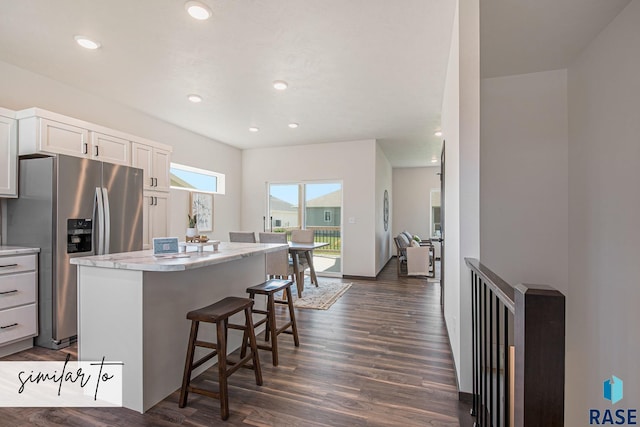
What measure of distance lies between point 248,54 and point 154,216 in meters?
2.49

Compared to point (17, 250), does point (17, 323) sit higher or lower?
lower

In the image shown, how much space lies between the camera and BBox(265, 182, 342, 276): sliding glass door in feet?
20.4

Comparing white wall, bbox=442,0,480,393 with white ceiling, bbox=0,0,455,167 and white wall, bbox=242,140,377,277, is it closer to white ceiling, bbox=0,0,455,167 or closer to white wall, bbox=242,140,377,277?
white ceiling, bbox=0,0,455,167

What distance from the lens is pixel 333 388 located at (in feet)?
6.91

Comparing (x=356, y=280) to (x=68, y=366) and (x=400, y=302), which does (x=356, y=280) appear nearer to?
(x=400, y=302)

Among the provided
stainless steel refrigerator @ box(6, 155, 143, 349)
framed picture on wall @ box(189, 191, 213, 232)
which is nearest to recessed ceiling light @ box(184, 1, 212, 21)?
stainless steel refrigerator @ box(6, 155, 143, 349)

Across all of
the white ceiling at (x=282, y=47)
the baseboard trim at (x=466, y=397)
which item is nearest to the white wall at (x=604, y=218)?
the white ceiling at (x=282, y=47)

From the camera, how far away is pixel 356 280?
5832 mm

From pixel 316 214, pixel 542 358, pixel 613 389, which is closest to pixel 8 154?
pixel 542 358

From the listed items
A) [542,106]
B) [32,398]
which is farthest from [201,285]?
[542,106]

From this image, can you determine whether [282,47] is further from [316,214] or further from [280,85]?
[316,214]

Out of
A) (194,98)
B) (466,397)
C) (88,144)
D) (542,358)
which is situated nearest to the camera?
(542,358)

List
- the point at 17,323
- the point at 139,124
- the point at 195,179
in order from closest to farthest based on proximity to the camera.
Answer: the point at 17,323 < the point at 139,124 < the point at 195,179

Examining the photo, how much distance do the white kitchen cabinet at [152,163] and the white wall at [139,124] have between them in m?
0.54
